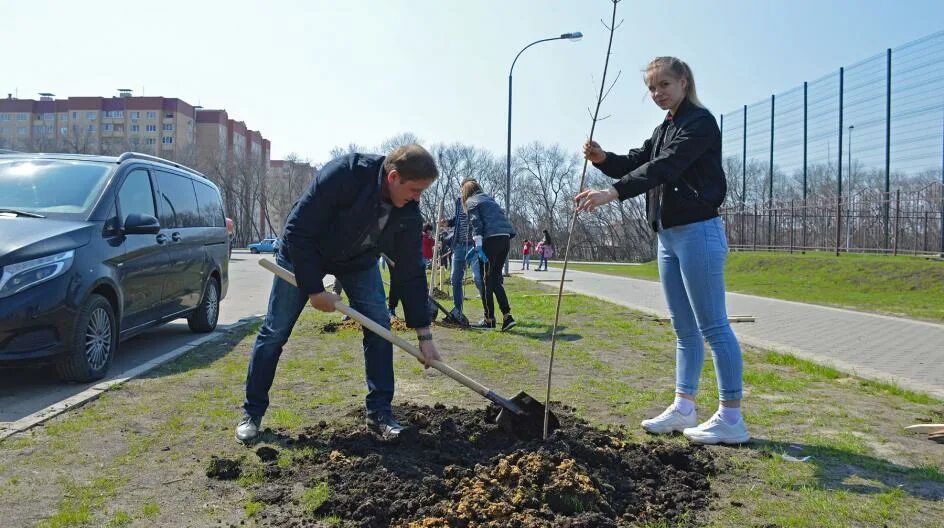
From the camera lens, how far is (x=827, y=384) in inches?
222

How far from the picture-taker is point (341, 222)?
143 inches

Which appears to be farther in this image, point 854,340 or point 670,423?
point 854,340

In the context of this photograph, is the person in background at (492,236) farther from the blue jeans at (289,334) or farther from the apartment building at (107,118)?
the apartment building at (107,118)

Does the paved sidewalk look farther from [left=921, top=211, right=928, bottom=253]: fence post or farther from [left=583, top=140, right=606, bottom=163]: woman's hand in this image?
[left=921, top=211, right=928, bottom=253]: fence post

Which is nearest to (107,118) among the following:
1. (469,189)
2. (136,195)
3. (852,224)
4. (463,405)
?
(852,224)

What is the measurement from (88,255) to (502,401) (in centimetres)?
354

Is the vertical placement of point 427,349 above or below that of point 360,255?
below

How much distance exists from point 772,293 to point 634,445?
49.5 feet

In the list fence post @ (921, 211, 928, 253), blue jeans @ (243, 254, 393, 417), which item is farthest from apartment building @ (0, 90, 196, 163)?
blue jeans @ (243, 254, 393, 417)

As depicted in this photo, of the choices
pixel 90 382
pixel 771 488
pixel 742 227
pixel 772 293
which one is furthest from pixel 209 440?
pixel 742 227

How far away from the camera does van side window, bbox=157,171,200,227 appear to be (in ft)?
23.1

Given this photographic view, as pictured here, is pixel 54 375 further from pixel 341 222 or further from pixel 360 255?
pixel 341 222

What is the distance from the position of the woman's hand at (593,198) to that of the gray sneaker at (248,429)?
2107 millimetres

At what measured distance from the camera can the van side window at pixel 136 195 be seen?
19.9 feet
